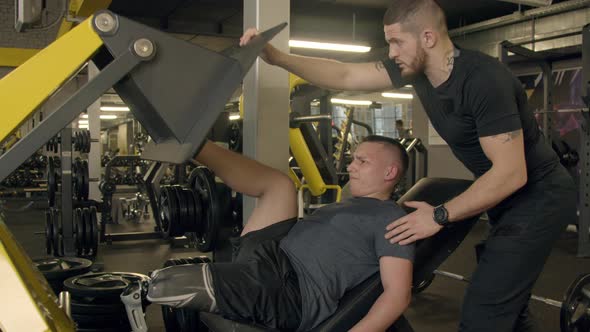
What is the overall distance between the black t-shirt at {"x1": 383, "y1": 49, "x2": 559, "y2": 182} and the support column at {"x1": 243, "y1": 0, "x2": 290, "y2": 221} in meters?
0.47

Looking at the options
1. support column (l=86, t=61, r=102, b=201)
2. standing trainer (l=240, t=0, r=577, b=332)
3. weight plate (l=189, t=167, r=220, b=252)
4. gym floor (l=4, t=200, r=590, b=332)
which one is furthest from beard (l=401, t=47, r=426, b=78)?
support column (l=86, t=61, r=102, b=201)

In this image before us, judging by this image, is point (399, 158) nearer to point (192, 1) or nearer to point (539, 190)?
point (539, 190)

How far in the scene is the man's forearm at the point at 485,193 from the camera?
131 centimetres

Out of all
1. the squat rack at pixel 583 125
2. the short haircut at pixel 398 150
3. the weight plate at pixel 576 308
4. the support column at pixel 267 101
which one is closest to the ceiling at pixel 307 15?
the squat rack at pixel 583 125

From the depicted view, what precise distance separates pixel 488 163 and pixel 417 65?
36cm

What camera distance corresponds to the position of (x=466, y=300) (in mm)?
1504

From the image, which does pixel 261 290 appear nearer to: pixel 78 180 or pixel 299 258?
pixel 299 258

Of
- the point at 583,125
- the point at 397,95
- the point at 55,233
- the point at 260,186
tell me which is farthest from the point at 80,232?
the point at 397,95

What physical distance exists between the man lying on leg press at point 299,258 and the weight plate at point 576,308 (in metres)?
1.12

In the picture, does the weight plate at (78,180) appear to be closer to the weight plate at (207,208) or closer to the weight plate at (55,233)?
Result: the weight plate at (55,233)

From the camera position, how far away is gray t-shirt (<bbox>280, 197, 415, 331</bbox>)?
139 centimetres

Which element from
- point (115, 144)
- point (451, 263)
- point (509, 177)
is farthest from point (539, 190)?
point (115, 144)

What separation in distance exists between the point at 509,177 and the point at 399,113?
13110 millimetres

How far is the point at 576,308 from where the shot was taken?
7.07ft
